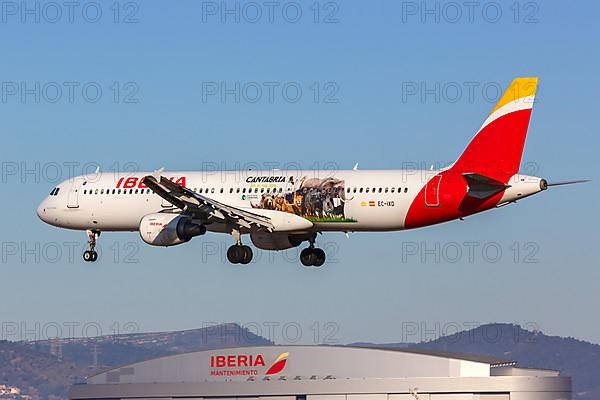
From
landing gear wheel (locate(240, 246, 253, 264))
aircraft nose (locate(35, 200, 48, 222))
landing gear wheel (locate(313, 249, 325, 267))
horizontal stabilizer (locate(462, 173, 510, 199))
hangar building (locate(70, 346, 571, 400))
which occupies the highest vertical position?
aircraft nose (locate(35, 200, 48, 222))

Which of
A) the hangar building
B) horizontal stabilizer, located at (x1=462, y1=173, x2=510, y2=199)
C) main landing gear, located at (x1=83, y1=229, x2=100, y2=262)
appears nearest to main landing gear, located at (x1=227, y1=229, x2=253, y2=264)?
the hangar building

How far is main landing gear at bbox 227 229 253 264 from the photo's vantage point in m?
77.5

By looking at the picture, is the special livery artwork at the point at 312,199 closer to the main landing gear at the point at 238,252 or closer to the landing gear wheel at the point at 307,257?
the main landing gear at the point at 238,252

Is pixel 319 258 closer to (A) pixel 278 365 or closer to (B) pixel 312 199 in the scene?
(A) pixel 278 365

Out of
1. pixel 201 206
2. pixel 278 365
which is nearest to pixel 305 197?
pixel 201 206

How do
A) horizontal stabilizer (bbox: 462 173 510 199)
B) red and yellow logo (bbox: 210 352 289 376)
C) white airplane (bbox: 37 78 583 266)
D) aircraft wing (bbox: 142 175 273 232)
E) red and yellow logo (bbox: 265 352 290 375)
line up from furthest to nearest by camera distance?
red and yellow logo (bbox: 210 352 289 376)
red and yellow logo (bbox: 265 352 290 375)
aircraft wing (bbox: 142 175 273 232)
white airplane (bbox: 37 78 583 266)
horizontal stabilizer (bbox: 462 173 510 199)

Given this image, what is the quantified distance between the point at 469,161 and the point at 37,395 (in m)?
122

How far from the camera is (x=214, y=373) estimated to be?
80500 millimetres

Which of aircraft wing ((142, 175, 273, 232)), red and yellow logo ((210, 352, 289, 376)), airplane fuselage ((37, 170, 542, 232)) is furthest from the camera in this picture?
red and yellow logo ((210, 352, 289, 376))

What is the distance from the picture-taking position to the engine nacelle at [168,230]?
74.7 m

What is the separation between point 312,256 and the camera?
266ft

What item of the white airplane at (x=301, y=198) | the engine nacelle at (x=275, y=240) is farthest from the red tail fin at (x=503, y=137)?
the engine nacelle at (x=275, y=240)

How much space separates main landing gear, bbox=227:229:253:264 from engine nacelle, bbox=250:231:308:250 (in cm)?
177

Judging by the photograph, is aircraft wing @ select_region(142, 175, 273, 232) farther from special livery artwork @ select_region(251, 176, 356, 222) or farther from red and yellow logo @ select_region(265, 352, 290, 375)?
red and yellow logo @ select_region(265, 352, 290, 375)
